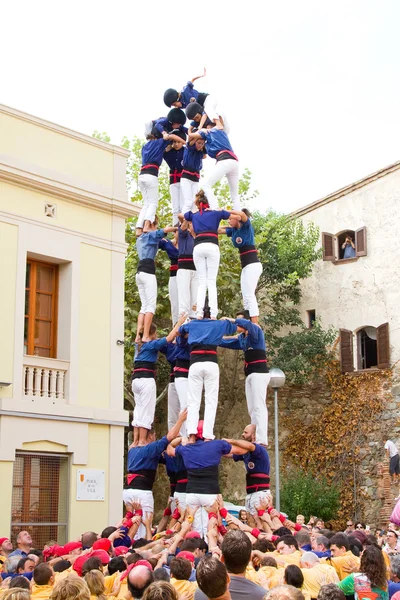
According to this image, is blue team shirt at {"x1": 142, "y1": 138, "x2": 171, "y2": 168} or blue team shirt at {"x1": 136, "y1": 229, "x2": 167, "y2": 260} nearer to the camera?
blue team shirt at {"x1": 136, "y1": 229, "x2": 167, "y2": 260}

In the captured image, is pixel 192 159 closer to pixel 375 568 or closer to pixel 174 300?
pixel 174 300

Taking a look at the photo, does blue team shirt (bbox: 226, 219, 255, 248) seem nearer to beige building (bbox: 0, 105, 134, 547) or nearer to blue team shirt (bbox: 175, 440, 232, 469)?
blue team shirt (bbox: 175, 440, 232, 469)

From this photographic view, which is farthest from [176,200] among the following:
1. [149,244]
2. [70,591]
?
[70,591]

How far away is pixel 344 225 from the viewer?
24000 mm

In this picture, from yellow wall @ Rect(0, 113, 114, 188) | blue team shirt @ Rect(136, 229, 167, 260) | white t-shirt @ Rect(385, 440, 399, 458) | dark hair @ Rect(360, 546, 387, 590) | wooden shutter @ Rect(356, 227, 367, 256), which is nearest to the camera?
dark hair @ Rect(360, 546, 387, 590)

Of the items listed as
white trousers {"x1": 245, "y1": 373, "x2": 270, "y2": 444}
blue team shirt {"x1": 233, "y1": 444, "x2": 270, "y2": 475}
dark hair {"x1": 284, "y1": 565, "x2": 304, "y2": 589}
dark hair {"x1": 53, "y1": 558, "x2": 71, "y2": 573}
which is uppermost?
white trousers {"x1": 245, "y1": 373, "x2": 270, "y2": 444}

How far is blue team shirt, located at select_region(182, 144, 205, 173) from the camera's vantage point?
13555 mm

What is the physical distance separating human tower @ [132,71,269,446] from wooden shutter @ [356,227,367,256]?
1022 centimetres

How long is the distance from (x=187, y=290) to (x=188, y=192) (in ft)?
5.34

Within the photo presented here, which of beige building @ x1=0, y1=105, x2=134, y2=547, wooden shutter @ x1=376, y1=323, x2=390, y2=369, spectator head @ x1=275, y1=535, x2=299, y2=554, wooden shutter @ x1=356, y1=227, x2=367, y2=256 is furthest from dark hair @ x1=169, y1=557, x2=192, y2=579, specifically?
wooden shutter @ x1=356, y1=227, x2=367, y2=256

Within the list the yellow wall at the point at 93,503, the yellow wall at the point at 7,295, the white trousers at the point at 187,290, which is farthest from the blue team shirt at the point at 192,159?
the yellow wall at the point at 93,503

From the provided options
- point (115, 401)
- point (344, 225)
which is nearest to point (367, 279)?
A: point (344, 225)

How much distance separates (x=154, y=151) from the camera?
14.0m

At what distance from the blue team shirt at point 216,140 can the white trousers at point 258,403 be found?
357cm
